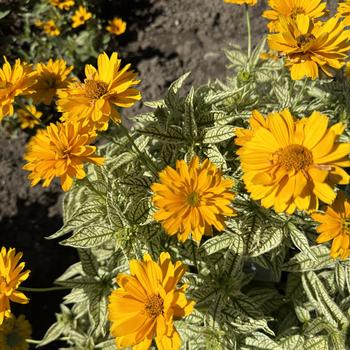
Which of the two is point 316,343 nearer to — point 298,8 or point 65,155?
point 65,155

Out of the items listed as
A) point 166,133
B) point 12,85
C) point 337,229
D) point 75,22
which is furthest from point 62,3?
point 337,229

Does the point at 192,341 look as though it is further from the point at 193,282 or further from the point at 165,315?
the point at 165,315

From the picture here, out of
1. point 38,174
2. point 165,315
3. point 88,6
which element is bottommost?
point 165,315

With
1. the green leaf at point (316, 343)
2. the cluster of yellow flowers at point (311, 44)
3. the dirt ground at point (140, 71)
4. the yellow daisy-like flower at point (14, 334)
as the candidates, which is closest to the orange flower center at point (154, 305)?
the green leaf at point (316, 343)

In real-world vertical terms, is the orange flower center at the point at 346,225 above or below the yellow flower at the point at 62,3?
below

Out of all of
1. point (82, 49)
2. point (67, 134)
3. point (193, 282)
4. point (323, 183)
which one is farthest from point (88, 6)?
point (323, 183)

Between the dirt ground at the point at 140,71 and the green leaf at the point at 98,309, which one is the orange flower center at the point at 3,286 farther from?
the dirt ground at the point at 140,71

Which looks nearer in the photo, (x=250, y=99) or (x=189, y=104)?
(x=189, y=104)

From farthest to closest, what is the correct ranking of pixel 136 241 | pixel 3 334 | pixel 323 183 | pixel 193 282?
pixel 3 334, pixel 193 282, pixel 136 241, pixel 323 183
